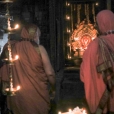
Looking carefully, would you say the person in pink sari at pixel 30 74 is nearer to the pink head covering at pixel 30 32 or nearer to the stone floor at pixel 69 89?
the pink head covering at pixel 30 32

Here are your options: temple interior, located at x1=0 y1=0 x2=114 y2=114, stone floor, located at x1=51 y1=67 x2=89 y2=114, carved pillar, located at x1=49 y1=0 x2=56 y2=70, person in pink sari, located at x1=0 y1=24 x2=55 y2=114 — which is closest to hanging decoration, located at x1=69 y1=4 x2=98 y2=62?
temple interior, located at x1=0 y1=0 x2=114 y2=114

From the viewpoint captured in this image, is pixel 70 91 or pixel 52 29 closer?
pixel 52 29

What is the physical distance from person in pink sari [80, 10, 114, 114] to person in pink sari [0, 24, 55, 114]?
1.69m

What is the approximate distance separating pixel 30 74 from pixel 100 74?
1.91 m

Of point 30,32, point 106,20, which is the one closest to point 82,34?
point 30,32

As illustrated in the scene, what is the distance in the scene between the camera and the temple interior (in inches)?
390

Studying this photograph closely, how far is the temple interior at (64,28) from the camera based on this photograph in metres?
9.91

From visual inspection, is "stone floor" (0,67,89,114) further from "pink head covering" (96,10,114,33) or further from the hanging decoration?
"pink head covering" (96,10,114,33)

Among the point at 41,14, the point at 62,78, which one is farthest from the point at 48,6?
the point at 62,78

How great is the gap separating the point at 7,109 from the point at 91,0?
16.0 feet

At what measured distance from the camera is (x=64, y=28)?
10328mm

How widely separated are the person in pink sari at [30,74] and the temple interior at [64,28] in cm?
368

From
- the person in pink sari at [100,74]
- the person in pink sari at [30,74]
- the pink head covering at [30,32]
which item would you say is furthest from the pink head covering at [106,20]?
the pink head covering at [30,32]

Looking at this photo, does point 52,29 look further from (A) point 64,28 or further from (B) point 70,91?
(B) point 70,91
